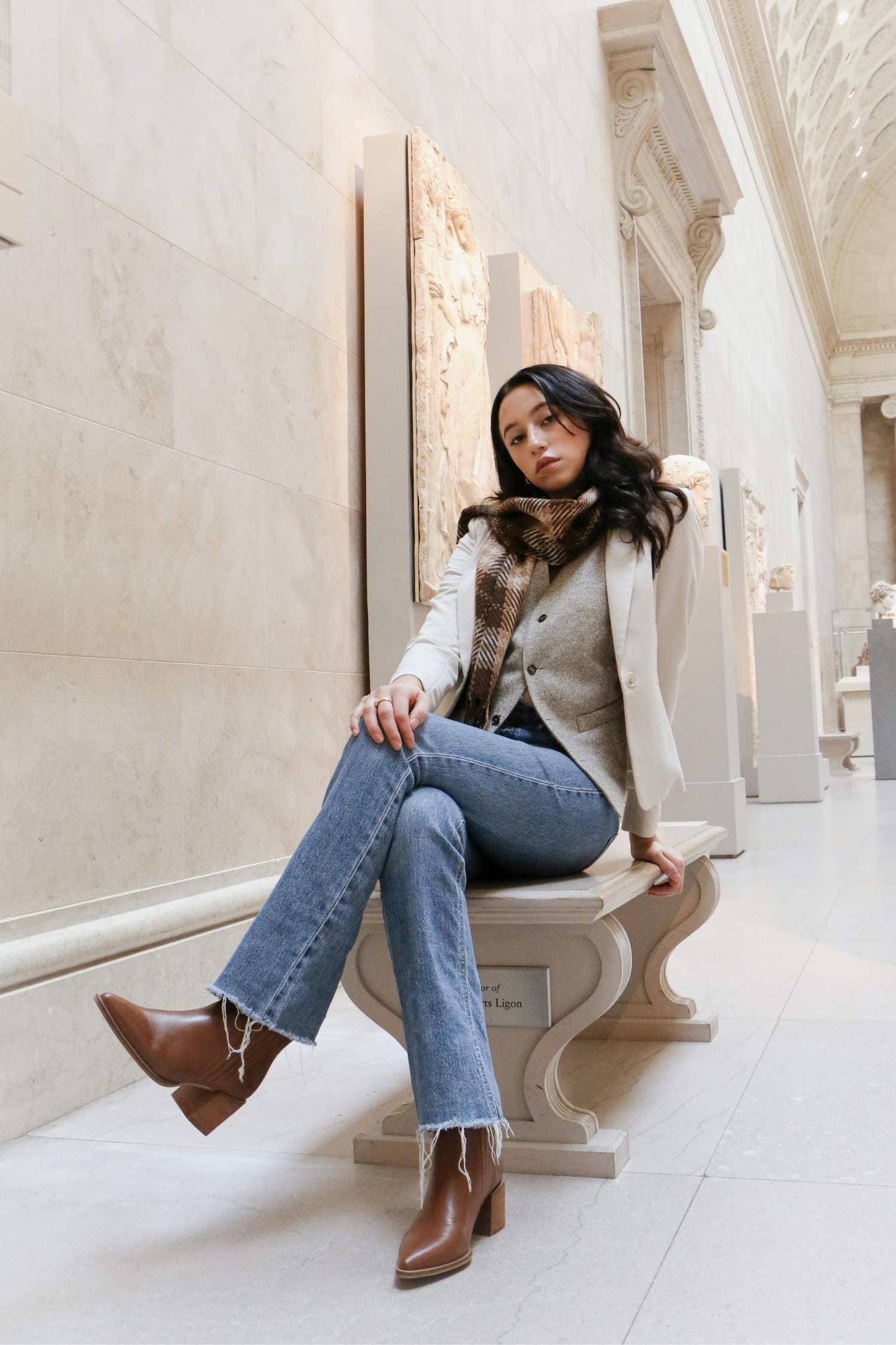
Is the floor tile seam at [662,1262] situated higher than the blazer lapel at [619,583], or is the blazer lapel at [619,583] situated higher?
the blazer lapel at [619,583]

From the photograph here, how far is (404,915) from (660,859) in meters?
0.95

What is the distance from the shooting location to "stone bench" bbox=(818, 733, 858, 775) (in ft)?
55.8

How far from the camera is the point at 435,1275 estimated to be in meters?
2.10

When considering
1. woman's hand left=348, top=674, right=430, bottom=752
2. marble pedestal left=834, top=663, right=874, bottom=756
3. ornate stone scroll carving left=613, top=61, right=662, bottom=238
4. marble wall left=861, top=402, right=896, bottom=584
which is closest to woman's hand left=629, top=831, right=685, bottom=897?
woman's hand left=348, top=674, right=430, bottom=752

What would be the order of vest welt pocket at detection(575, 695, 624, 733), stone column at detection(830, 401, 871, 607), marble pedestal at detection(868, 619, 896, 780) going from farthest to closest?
stone column at detection(830, 401, 871, 607) → marble pedestal at detection(868, 619, 896, 780) → vest welt pocket at detection(575, 695, 624, 733)

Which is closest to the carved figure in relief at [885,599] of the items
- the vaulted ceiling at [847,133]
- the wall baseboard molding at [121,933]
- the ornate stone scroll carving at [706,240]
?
the vaulted ceiling at [847,133]

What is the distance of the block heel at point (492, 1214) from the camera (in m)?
2.29

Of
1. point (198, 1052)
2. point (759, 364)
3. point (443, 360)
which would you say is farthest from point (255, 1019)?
point (759, 364)

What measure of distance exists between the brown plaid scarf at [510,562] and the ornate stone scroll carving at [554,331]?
11.6 ft

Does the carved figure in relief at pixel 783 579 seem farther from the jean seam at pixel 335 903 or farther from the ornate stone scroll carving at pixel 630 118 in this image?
the jean seam at pixel 335 903

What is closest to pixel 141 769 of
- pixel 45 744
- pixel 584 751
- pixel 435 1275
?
pixel 45 744

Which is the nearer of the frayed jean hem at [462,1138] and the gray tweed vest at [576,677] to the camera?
the frayed jean hem at [462,1138]

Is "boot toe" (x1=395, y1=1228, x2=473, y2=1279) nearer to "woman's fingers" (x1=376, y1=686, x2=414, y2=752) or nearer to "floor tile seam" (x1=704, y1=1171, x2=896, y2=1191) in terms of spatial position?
"floor tile seam" (x1=704, y1=1171, x2=896, y2=1191)

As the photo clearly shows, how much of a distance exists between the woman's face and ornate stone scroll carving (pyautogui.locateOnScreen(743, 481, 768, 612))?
484 inches
